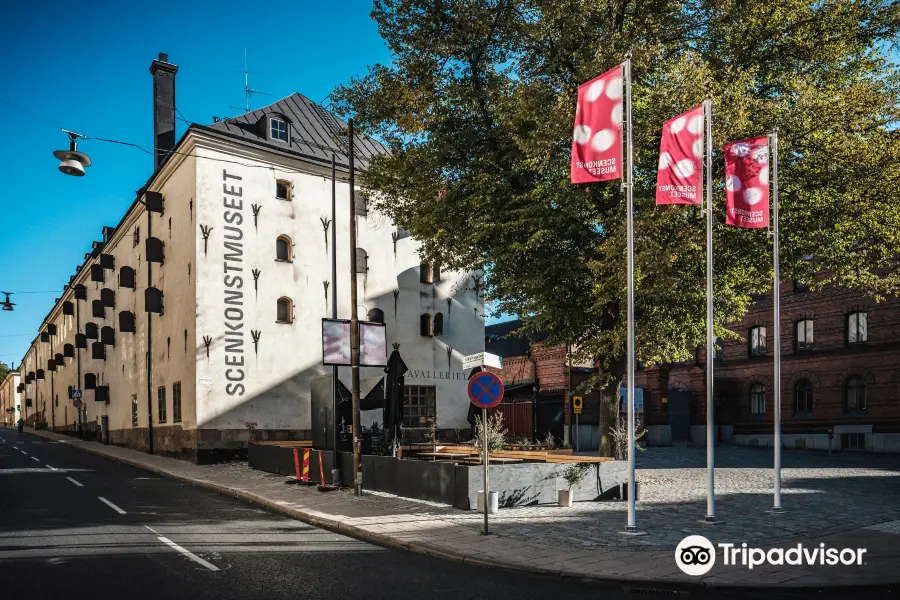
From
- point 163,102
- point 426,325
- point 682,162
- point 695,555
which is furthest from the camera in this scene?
point 163,102

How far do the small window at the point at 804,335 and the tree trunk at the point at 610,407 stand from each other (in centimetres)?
2448

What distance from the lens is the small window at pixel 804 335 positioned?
125 feet

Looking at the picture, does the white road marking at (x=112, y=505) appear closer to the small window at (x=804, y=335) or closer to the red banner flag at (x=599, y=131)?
the red banner flag at (x=599, y=131)

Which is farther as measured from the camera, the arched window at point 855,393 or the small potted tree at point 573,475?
the arched window at point 855,393

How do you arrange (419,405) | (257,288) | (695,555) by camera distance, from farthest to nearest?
(419,405), (257,288), (695,555)

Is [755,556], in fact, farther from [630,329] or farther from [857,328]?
[857,328]

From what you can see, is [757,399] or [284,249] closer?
[284,249]

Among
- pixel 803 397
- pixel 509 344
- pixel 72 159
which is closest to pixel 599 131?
pixel 72 159

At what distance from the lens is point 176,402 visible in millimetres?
27031

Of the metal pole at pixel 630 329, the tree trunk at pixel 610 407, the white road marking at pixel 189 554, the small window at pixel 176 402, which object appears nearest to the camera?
the white road marking at pixel 189 554

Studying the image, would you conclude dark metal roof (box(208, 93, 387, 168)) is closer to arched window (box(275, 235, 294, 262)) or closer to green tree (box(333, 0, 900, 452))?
arched window (box(275, 235, 294, 262))

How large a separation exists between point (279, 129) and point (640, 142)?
16.5 meters

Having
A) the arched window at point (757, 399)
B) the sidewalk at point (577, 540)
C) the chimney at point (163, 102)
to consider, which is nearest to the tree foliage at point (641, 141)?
the sidewalk at point (577, 540)

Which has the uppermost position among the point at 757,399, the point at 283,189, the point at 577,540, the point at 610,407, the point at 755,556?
the point at 283,189
